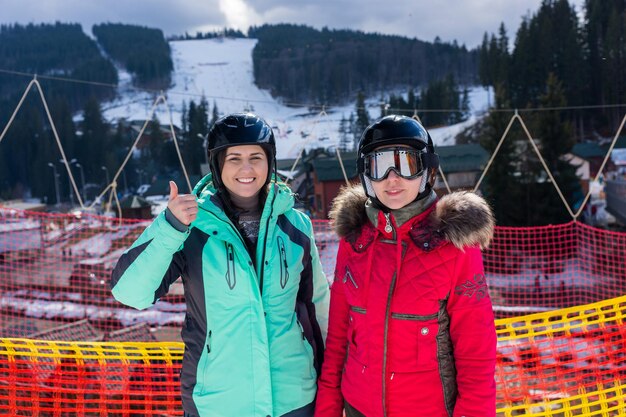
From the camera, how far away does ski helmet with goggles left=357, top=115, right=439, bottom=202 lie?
163 cm

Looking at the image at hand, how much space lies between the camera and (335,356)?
5.62ft

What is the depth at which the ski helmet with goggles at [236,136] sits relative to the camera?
5.72 feet

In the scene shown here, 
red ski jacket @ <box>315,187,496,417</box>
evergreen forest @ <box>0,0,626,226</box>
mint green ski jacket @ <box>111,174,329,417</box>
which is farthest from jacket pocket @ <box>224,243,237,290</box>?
evergreen forest @ <box>0,0,626,226</box>

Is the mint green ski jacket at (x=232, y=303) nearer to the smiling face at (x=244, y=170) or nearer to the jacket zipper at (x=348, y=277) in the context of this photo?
the smiling face at (x=244, y=170)

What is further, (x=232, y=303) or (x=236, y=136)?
(x=236, y=136)

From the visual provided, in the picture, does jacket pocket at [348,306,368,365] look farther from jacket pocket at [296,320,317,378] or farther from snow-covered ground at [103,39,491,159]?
snow-covered ground at [103,39,491,159]

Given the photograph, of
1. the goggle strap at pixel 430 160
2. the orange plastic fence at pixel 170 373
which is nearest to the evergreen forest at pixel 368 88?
the orange plastic fence at pixel 170 373

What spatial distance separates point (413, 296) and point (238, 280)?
56 centimetres

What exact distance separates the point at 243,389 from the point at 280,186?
2.30 feet

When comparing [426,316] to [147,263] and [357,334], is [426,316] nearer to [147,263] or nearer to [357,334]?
[357,334]

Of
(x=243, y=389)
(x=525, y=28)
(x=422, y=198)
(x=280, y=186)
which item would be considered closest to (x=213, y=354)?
(x=243, y=389)

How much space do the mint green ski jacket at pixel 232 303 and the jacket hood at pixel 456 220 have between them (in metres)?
0.20

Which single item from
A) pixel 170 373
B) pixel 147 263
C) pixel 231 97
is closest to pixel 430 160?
pixel 147 263

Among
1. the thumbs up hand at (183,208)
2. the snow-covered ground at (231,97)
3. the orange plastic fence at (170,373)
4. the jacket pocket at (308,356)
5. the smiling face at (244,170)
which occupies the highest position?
the snow-covered ground at (231,97)
